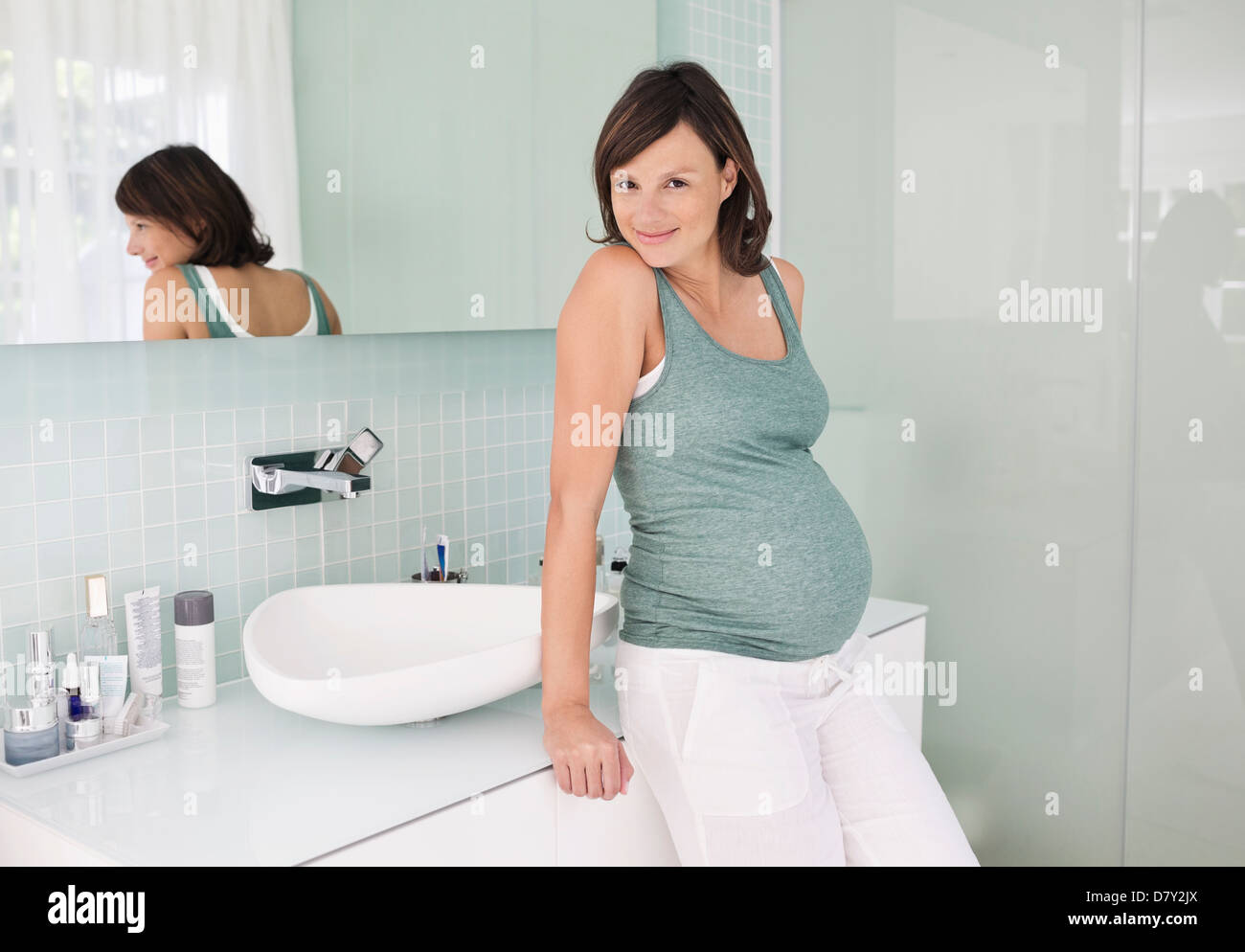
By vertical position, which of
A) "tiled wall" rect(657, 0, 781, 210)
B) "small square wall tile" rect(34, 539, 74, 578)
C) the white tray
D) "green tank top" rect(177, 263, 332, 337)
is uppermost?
"tiled wall" rect(657, 0, 781, 210)

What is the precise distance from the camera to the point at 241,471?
5.19ft

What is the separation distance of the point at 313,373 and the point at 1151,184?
1395mm

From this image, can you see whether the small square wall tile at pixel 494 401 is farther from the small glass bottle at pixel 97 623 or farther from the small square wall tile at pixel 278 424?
the small glass bottle at pixel 97 623

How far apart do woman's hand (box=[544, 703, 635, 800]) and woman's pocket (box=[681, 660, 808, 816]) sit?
0.08 metres

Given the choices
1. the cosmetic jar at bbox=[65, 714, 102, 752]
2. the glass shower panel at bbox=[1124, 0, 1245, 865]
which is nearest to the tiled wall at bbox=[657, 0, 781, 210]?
the glass shower panel at bbox=[1124, 0, 1245, 865]

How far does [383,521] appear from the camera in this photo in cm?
178

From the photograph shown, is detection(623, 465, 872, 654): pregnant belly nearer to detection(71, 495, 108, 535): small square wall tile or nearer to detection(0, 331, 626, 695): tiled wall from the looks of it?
detection(0, 331, 626, 695): tiled wall

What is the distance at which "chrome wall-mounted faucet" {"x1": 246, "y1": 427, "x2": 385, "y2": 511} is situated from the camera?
1.54 meters

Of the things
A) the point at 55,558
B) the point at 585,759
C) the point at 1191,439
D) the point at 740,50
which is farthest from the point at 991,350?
the point at 55,558

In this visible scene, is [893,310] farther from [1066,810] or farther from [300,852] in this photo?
[300,852]

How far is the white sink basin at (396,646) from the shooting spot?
1.24 metres

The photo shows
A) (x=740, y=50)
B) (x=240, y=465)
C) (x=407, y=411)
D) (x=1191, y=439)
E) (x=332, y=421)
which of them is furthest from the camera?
(x=740, y=50)

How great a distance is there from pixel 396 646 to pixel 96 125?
2.46ft

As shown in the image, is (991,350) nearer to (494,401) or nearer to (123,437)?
(494,401)
